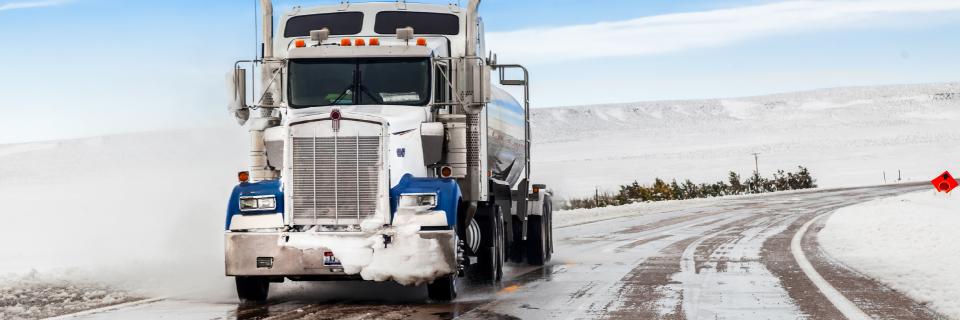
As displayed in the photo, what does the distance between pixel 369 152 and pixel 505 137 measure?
4.73 metres

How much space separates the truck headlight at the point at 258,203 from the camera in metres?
11.7

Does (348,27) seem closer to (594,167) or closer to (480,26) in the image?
(480,26)

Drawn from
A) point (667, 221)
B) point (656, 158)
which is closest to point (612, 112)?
point (656, 158)

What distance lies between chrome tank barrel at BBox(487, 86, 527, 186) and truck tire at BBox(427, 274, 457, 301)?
8.37ft

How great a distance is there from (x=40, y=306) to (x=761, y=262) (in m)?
10.6

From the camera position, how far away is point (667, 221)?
1439 inches

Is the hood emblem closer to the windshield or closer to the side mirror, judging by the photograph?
the windshield

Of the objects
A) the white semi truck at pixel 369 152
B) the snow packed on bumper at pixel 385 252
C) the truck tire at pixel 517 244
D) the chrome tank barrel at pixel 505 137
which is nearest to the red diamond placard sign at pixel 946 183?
the truck tire at pixel 517 244

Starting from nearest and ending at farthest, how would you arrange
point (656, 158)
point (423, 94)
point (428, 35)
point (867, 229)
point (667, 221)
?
point (423, 94)
point (428, 35)
point (867, 229)
point (667, 221)
point (656, 158)

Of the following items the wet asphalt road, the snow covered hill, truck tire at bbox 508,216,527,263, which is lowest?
the wet asphalt road

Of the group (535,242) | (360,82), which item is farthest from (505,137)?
(360,82)

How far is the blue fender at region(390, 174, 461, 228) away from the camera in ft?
38.4

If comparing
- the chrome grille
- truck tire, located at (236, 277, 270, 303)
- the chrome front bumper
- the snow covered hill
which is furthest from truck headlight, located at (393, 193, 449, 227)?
the snow covered hill

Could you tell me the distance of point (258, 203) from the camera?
11.8m
